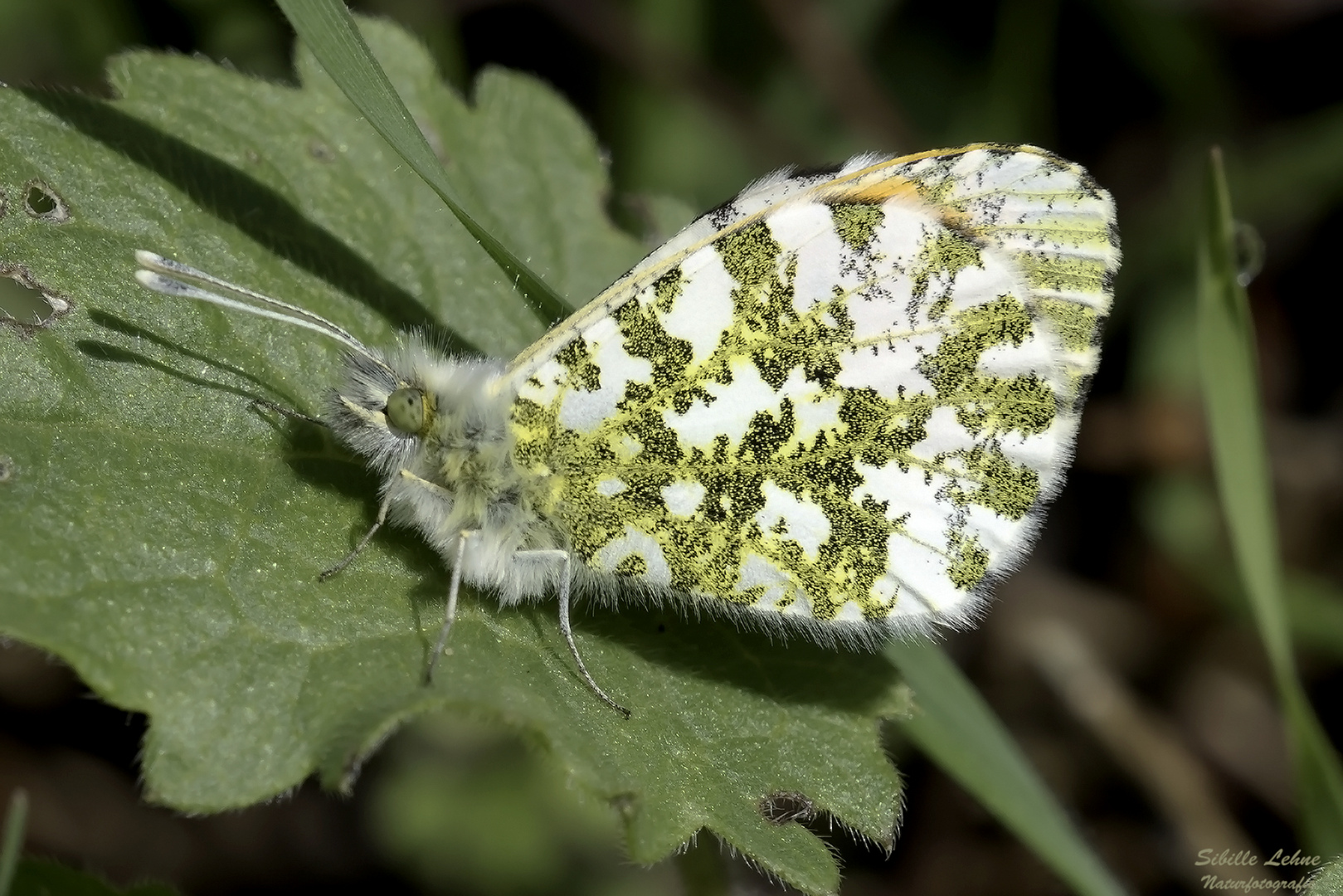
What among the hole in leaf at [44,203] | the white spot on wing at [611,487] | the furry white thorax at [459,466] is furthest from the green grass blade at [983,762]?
the hole in leaf at [44,203]

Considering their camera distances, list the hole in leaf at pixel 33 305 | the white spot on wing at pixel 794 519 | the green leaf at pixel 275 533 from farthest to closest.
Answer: the white spot on wing at pixel 794 519, the hole in leaf at pixel 33 305, the green leaf at pixel 275 533

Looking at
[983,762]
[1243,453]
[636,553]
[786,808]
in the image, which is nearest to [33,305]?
[636,553]

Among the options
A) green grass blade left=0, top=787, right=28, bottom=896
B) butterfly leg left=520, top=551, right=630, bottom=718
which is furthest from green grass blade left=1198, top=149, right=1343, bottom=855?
green grass blade left=0, top=787, right=28, bottom=896

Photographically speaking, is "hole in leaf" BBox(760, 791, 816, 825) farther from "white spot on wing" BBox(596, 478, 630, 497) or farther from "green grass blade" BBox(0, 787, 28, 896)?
"green grass blade" BBox(0, 787, 28, 896)

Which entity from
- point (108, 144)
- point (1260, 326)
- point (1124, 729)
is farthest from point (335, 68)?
point (1260, 326)

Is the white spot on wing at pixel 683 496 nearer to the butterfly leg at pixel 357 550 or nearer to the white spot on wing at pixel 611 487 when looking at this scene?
the white spot on wing at pixel 611 487

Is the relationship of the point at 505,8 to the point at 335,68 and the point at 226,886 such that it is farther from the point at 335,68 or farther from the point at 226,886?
the point at 226,886
